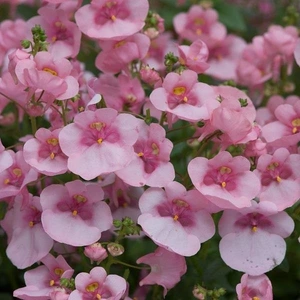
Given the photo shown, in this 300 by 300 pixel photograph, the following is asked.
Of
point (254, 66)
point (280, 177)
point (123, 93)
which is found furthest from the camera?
point (254, 66)

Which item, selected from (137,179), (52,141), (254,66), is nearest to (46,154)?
(52,141)

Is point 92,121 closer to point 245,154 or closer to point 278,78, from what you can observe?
point 245,154

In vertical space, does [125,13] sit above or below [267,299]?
above

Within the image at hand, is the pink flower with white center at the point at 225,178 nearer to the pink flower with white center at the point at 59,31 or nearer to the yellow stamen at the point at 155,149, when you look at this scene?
the yellow stamen at the point at 155,149

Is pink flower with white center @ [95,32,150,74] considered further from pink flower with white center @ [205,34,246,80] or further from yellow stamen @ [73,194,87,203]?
pink flower with white center @ [205,34,246,80]

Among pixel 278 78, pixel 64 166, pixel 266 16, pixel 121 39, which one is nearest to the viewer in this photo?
pixel 64 166

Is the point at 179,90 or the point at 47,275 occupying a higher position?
the point at 179,90

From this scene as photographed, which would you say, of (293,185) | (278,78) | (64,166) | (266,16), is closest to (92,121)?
(64,166)

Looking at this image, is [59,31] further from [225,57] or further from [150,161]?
[225,57]
